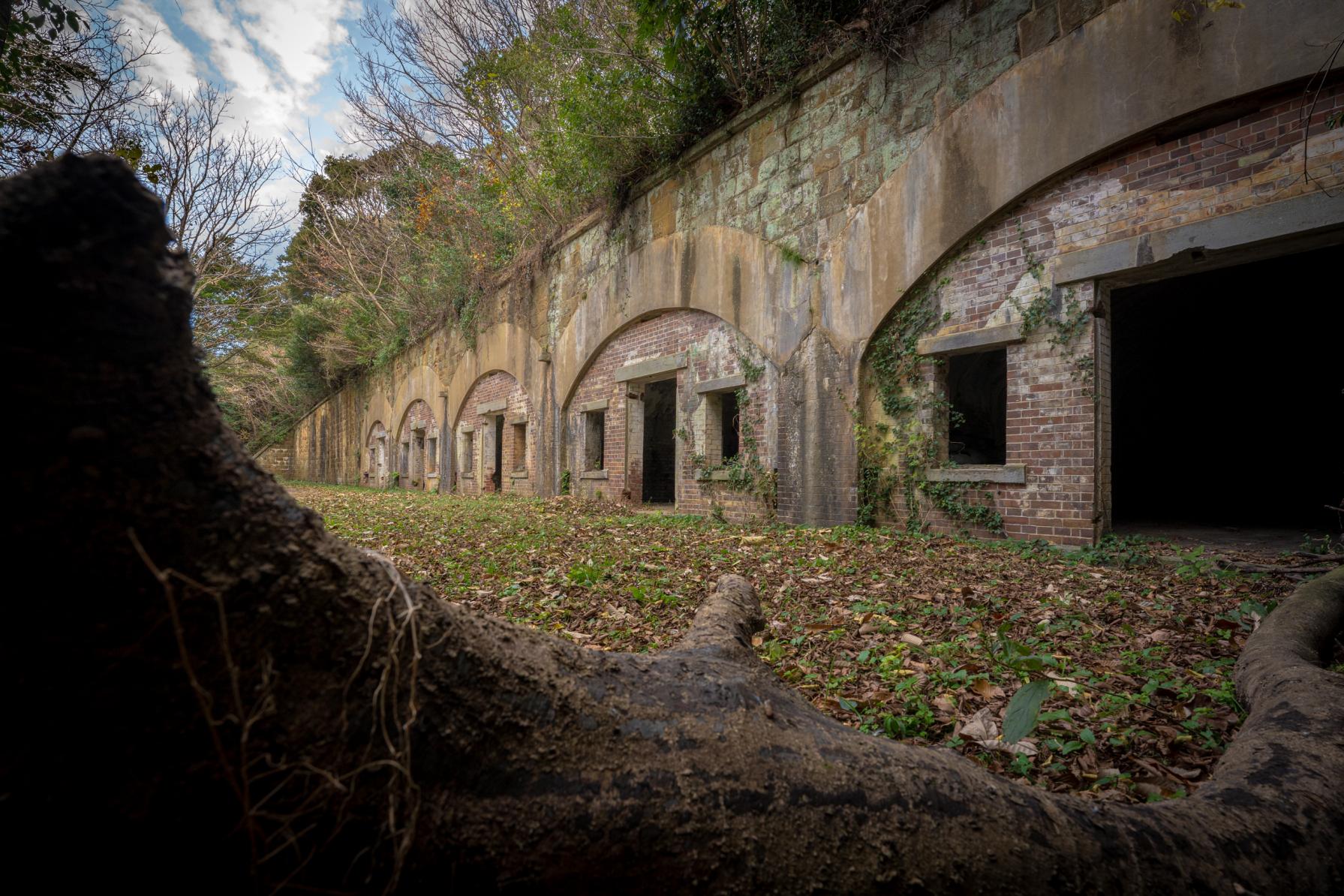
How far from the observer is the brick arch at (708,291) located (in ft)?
27.4

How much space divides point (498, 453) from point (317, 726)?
16.8 metres

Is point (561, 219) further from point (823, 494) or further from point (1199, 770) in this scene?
point (1199, 770)

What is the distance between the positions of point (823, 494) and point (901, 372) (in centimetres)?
172

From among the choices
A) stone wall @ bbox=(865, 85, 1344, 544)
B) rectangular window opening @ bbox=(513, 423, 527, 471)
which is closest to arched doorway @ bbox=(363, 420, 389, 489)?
rectangular window opening @ bbox=(513, 423, 527, 471)

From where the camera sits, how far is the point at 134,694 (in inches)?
29.9

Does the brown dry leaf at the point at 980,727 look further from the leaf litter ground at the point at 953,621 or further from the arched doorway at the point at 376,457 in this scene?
the arched doorway at the point at 376,457

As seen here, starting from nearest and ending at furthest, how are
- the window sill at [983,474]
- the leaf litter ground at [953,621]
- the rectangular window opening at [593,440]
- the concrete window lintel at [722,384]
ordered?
the leaf litter ground at [953,621], the window sill at [983,474], the concrete window lintel at [722,384], the rectangular window opening at [593,440]

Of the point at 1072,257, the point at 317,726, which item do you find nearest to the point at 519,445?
the point at 1072,257

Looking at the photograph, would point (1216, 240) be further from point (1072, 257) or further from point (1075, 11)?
point (1075, 11)

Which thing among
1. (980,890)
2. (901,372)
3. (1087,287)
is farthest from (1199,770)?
(901,372)

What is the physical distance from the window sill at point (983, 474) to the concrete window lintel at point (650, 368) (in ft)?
14.8

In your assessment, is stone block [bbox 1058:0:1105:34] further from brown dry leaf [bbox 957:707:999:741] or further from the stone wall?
brown dry leaf [bbox 957:707:999:741]

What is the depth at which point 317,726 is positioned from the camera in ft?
2.89

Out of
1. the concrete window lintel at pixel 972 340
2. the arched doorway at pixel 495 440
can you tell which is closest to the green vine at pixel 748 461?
the concrete window lintel at pixel 972 340
